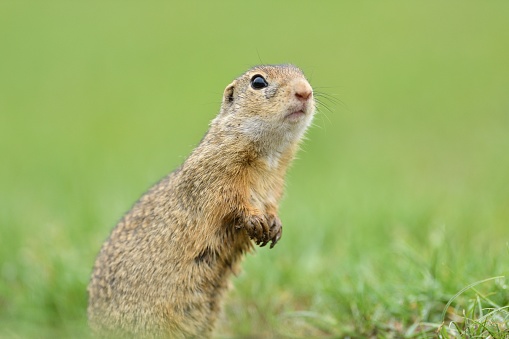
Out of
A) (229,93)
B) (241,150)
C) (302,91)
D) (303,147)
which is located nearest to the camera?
(302,91)

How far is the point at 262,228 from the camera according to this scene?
18.2 feet

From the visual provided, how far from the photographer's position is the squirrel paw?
5.54 metres

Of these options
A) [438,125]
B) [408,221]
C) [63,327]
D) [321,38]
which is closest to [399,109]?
[438,125]

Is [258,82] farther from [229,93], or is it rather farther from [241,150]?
[241,150]

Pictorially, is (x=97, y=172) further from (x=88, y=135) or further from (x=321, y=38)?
(x=321, y=38)

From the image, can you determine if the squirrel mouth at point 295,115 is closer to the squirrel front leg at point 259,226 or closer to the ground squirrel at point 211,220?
the ground squirrel at point 211,220

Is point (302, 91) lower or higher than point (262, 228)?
higher

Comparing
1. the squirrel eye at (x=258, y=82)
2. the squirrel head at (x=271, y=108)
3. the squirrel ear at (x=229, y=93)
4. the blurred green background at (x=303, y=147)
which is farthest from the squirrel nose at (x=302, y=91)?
the blurred green background at (x=303, y=147)

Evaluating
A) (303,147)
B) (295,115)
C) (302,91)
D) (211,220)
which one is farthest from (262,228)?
(303,147)

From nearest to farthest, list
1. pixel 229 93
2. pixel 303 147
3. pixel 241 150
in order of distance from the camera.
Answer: pixel 241 150 < pixel 229 93 < pixel 303 147

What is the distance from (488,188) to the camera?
1035 cm

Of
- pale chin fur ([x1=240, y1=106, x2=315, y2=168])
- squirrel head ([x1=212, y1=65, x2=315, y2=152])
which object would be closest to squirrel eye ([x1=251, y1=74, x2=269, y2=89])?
squirrel head ([x1=212, y1=65, x2=315, y2=152])

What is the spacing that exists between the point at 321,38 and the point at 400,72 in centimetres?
386

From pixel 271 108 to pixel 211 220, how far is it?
33.6 inches
